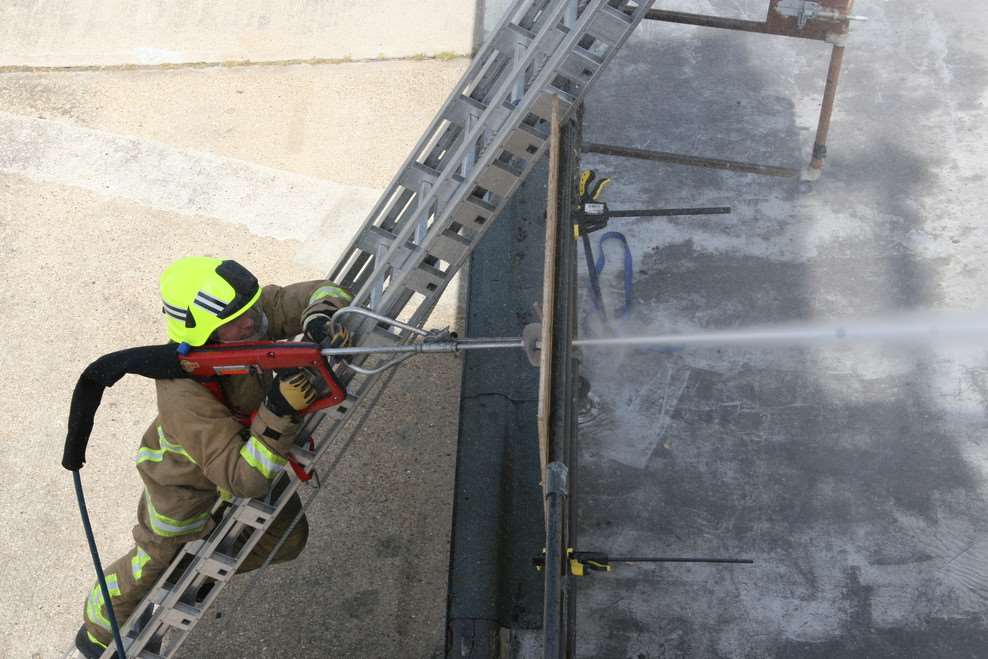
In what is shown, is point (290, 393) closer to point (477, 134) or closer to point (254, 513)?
point (254, 513)

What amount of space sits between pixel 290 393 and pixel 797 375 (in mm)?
3101

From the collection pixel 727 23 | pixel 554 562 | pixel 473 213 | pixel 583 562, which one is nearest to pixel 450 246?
pixel 473 213

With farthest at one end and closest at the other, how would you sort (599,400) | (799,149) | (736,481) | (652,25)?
1. (652,25)
2. (799,149)
3. (599,400)
4. (736,481)

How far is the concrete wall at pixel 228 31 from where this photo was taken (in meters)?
8.36

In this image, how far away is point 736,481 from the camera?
5309 millimetres

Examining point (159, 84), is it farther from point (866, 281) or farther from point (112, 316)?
point (866, 281)

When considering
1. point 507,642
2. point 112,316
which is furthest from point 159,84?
point 507,642

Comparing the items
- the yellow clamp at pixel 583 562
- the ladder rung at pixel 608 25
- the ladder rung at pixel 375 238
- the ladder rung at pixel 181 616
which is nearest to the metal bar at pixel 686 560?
the yellow clamp at pixel 583 562

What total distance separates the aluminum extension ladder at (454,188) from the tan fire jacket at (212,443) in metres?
0.20

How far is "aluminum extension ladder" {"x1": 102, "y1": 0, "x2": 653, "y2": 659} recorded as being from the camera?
4.07m

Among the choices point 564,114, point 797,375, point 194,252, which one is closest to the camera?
point 564,114

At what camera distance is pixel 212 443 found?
3.97 meters

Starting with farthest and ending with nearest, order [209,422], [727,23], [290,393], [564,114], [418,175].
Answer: [727,23], [418,175], [564,114], [209,422], [290,393]

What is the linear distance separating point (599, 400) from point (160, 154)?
3.95m
